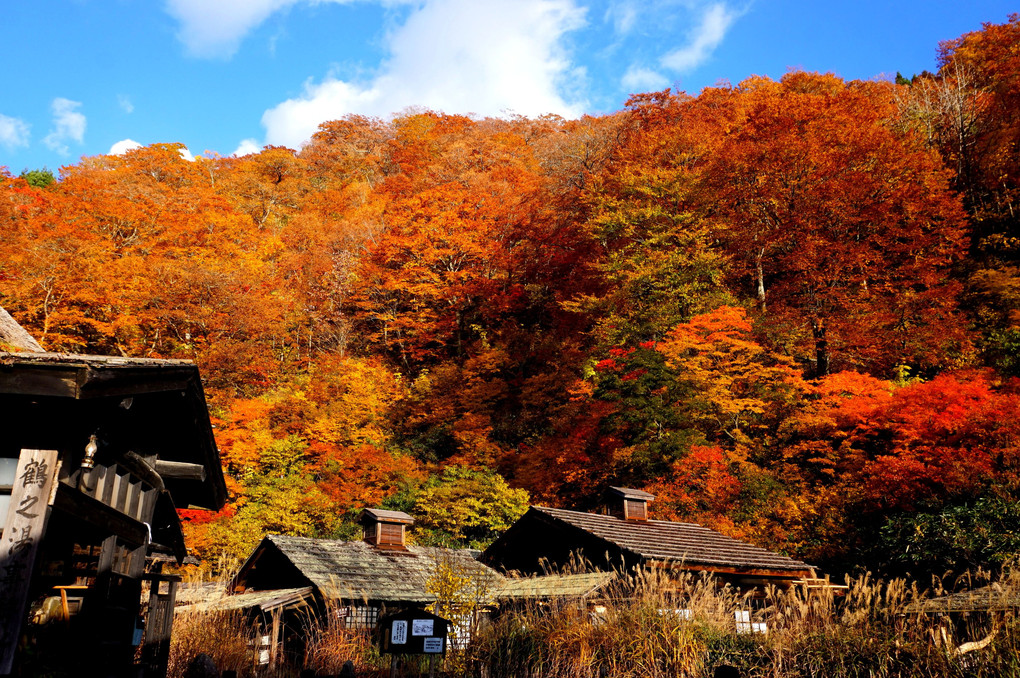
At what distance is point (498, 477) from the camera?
27391 millimetres

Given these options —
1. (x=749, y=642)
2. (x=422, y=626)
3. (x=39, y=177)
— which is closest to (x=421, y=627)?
(x=422, y=626)

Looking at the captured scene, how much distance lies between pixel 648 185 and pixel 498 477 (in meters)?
15.9

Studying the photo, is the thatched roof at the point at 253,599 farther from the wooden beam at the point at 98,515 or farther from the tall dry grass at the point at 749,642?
the wooden beam at the point at 98,515

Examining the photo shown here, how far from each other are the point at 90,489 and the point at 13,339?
1566 mm

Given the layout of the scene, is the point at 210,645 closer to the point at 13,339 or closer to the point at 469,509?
the point at 13,339

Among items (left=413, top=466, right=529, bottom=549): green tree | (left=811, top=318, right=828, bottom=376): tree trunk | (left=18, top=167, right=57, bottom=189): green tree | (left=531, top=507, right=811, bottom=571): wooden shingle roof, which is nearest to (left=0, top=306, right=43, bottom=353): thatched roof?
(left=531, top=507, right=811, bottom=571): wooden shingle roof

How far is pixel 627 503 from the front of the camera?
69.7 feet

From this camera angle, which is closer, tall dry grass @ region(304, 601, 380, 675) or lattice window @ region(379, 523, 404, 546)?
tall dry grass @ region(304, 601, 380, 675)

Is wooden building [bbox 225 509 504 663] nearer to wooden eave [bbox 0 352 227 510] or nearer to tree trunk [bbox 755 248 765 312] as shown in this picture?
wooden eave [bbox 0 352 227 510]

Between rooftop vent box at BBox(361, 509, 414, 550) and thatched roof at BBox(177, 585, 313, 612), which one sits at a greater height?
rooftop vent box at BBox(361, 509, 414, 550)

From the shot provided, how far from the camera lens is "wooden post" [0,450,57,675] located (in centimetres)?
466

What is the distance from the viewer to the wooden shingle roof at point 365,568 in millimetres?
19516

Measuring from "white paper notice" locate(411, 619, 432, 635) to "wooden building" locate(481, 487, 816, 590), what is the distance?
848cm

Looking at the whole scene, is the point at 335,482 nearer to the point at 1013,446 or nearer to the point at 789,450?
the point at 789,450
